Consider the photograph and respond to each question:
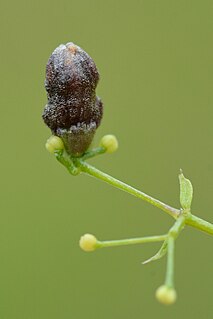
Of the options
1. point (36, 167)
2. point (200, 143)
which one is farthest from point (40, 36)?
point (200, 143)

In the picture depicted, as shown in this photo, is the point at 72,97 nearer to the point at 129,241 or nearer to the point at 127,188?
the point at 127,188

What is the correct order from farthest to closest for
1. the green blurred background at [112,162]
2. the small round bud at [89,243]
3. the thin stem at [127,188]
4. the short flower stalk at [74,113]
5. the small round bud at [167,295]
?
the green blurred background at [112,162]
the short flower stalk at [74,113]
the thin stem at [127,188]
the small round bud at [89,243]
the small round bud at [167,295]

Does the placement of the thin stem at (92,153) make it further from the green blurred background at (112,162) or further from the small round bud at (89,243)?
the green blurred background at (112,162)

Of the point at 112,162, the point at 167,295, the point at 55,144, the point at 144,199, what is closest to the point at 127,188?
the point at 144,199

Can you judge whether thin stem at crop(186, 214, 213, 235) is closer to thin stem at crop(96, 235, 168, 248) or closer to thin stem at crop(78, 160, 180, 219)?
thin stem at crop(78, 160, 180, 219)

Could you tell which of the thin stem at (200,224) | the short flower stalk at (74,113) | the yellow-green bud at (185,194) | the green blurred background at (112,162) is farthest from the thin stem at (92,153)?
the green blurred background at (112,162)

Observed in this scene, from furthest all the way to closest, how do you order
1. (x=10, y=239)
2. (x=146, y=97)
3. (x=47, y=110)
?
(x=146, y=97) → (x=10, y=239) → (x=47, y=110)

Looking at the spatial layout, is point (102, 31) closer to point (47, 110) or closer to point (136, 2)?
point (136, 2)
